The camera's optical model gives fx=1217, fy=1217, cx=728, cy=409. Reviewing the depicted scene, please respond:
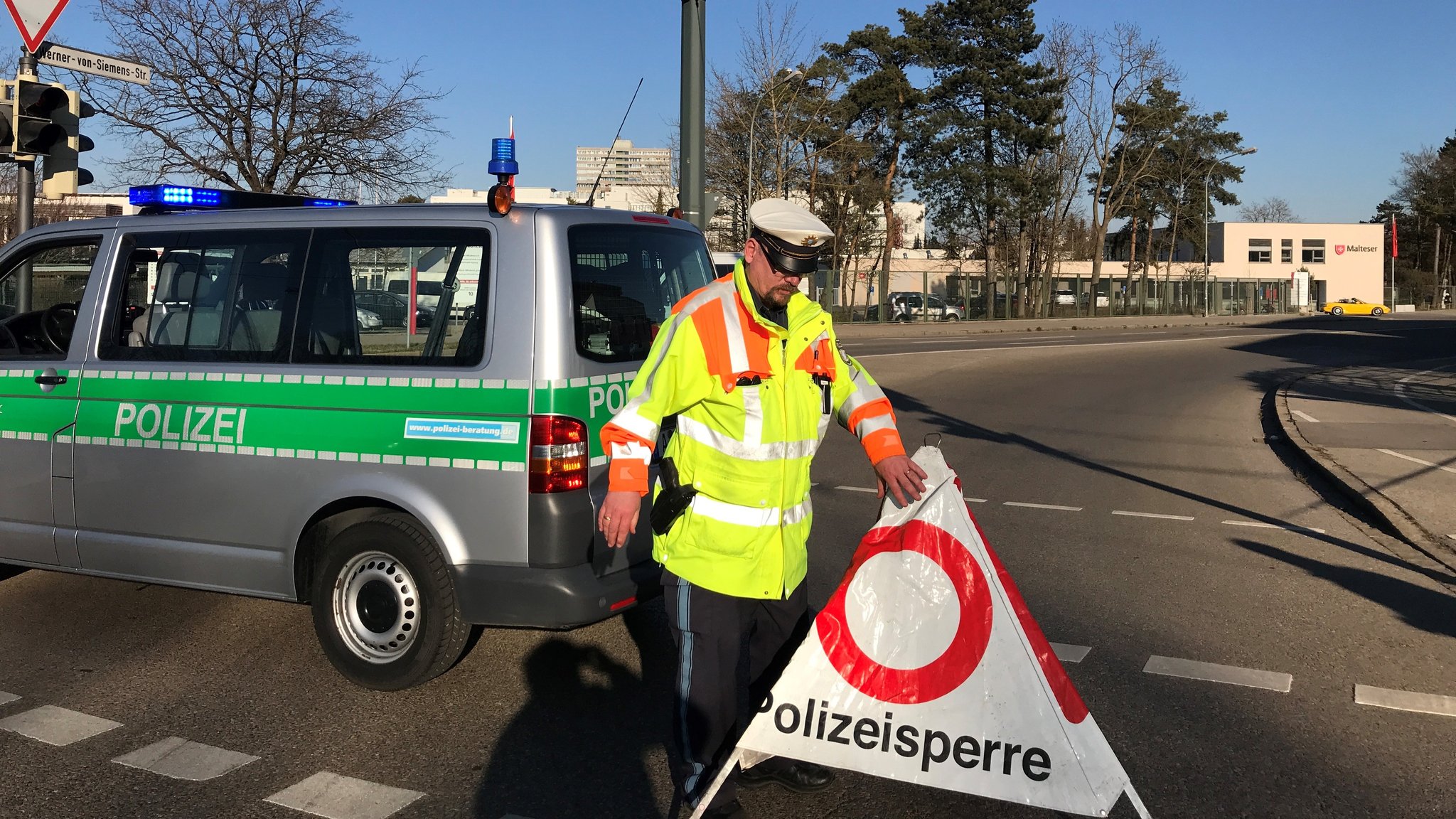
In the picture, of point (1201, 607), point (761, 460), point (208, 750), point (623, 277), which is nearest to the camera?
point (761, 460)

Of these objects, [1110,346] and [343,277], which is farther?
[1110,346]

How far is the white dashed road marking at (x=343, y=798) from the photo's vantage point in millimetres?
3818

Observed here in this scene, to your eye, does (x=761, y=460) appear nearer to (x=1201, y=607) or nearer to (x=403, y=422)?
(x=403, y=422)

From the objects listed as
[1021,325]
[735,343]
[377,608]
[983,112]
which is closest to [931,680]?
[735,343]

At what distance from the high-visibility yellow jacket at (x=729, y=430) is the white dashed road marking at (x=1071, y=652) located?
7.82ft

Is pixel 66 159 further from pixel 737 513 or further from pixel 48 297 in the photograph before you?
pixel 737 513

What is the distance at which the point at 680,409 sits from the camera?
343 cm

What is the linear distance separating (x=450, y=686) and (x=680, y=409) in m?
2.25

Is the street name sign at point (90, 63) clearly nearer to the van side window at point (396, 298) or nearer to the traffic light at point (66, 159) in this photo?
the traffic light at point (66, 159)

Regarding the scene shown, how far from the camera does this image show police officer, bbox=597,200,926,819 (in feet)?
11.1

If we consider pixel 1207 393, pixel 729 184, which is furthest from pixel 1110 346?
pixel 729 184

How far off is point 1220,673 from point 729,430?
118 inches

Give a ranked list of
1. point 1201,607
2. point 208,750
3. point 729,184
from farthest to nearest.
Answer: point 729,184 < point 1201,607 < point 208,750

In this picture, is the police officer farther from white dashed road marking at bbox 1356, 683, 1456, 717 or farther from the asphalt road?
white dashed road marking at bbox 1356, 683, 1456, 717
